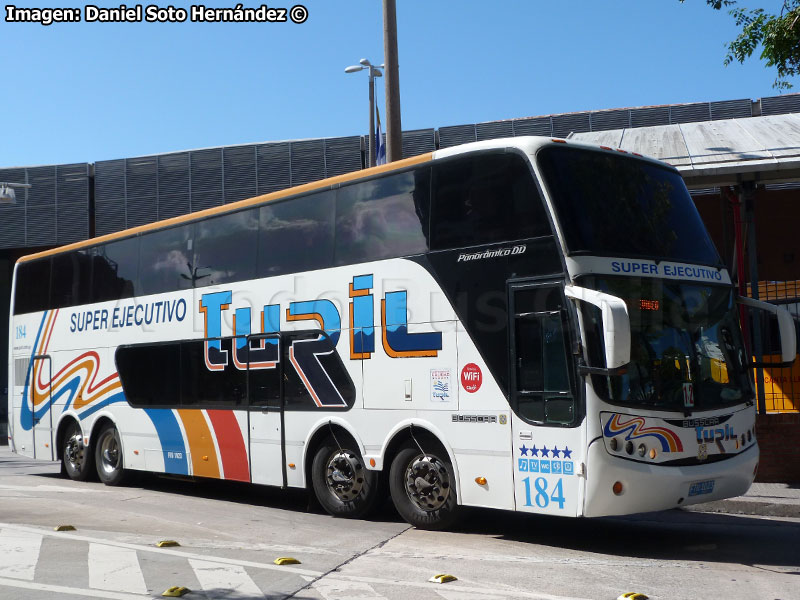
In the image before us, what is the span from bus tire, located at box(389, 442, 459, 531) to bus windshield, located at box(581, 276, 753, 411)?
231 centimetres

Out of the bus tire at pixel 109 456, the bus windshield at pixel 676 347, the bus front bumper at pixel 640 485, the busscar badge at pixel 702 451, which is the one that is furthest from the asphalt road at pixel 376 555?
the bus tire at pixel 109 456

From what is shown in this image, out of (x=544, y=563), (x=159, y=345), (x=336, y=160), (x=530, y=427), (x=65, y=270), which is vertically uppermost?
(x=336, y=160)

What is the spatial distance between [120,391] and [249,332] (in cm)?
372

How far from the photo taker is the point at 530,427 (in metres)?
9.18

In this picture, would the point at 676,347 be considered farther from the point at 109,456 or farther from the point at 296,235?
the point at 109,456

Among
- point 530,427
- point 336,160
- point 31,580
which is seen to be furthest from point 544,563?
point 336,160

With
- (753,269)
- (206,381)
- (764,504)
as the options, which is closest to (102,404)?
(206,381)

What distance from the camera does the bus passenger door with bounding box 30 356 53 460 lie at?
17.4 meters

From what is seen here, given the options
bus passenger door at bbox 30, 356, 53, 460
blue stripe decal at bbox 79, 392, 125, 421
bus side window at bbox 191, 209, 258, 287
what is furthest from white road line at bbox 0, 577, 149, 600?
bus passenger door at bbox 30, 356, 53, 460

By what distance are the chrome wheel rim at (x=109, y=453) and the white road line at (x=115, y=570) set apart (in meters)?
6.51

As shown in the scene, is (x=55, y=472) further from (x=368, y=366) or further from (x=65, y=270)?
(x=368, y=366)

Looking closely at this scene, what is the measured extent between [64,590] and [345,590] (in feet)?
7.21

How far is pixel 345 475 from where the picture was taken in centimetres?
1153

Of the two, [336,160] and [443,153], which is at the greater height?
[336,160]
